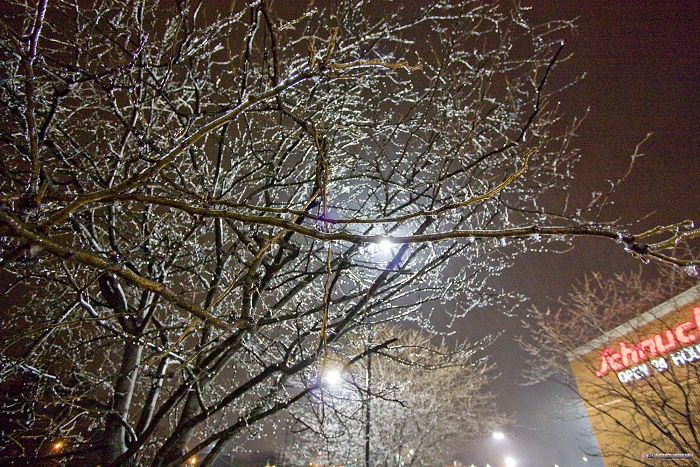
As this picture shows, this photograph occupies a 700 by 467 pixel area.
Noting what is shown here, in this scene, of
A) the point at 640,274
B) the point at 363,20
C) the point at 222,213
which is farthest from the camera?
the point at 640,274

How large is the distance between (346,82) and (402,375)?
19422 mm

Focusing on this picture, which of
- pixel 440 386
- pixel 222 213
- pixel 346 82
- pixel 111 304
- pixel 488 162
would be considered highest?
pixel 440 386

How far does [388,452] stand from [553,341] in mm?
13792

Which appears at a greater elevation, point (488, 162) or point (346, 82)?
point (346, 82)

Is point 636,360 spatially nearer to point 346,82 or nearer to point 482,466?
point 346,82

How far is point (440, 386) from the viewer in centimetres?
2186

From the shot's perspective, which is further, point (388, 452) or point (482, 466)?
point (482, 466)

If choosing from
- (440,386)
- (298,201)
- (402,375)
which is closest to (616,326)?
(298,201)

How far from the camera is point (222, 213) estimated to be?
3.95 ft

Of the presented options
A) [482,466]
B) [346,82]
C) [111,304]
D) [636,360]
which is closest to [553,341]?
[636,360]

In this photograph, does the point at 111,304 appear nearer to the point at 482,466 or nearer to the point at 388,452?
the point at 388,452

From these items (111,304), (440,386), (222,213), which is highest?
(440,386)

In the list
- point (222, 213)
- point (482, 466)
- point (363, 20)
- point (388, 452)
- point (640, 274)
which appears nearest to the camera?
point (222, 213)

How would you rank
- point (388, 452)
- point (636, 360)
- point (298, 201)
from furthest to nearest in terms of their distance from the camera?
point (388, 452), point (636, 360), point (298, 201)
